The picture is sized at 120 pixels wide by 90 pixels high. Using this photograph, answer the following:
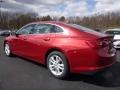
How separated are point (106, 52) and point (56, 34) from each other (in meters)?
1.38

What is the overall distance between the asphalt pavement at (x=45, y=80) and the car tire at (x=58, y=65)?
142mm

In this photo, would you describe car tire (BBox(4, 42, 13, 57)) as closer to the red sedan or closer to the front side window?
the front side window

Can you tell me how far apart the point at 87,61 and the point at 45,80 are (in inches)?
45.7

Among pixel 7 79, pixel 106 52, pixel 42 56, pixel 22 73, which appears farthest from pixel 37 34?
pixel 106 52

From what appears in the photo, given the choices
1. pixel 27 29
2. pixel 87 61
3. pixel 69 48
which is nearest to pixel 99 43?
pixel 87 61

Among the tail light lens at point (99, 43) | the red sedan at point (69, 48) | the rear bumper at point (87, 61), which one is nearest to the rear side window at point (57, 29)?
the red sedan at point (69, 48)

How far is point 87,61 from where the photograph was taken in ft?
16.7

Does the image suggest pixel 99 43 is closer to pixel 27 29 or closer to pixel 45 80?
pixel 45 80

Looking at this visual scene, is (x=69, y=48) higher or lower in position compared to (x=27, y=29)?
lower

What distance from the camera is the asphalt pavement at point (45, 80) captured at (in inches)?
194

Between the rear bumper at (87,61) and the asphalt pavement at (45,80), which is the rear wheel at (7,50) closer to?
the asphalt pavement at (45,80)

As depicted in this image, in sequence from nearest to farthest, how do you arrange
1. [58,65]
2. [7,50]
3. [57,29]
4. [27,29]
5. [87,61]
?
1. [87,61]
2. [58,65]
3. [57,29]
4. [27,29]
5. [7,50]

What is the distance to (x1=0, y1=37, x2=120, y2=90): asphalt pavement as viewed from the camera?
4930 millimetres

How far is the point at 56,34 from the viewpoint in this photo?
577 centimetres
